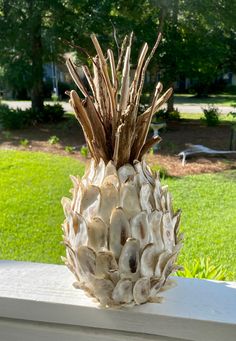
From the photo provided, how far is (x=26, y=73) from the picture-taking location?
1203 centimetres

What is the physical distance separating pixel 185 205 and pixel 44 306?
462 cm

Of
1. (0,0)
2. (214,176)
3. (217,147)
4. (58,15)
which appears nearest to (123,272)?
(214,176)

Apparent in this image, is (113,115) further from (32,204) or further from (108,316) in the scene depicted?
(32,204)

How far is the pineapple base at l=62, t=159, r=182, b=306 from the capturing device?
37.7 inches

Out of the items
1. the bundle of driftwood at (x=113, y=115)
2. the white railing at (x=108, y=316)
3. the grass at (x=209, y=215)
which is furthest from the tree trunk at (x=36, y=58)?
the white railing at (x=108, y=316)

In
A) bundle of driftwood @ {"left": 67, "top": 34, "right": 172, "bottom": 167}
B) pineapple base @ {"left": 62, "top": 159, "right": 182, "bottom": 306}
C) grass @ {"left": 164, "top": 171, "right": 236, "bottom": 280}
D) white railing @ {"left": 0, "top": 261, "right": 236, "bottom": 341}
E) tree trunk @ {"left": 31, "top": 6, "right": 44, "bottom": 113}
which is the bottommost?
grass @ {"left": 164, "top": 171, "right": 236, "bottom": 280}

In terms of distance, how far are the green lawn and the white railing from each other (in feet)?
6.13

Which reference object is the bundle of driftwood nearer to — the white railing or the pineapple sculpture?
the pineapple sculpture

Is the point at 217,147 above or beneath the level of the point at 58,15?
beneath

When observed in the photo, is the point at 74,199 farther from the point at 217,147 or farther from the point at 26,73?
the point at 26,73

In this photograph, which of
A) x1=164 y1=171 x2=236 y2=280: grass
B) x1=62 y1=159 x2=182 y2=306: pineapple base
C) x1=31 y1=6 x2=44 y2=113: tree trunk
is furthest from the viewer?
x1=31 y1=6 x2=44 y2=113: tree trunk

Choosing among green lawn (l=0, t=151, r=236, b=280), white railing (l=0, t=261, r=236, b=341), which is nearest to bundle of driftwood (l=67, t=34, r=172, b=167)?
white railing (l=0, t=261, r=236, b=341)

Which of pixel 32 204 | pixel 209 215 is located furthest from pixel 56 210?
pixel 209 215

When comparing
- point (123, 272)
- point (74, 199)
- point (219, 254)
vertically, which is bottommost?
point (219, 254)
